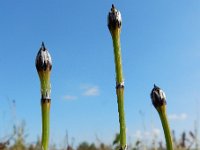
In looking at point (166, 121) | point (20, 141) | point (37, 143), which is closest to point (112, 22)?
point (166, 121)

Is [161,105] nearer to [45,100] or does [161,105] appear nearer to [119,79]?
[119,79]

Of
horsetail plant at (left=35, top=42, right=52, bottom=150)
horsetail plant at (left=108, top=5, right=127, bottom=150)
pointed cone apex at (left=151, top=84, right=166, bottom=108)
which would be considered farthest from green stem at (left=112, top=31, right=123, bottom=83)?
horsetail plant at (left=35, top=42, right=52, bottom=150)

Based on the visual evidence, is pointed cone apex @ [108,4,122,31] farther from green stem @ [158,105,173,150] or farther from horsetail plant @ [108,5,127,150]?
green stem @ [158,105,173,150]

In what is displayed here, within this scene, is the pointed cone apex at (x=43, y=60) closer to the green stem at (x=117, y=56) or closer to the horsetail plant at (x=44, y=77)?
the horsetail plant at (x=44, y=77)

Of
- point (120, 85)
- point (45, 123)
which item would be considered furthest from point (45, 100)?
point (120, 85)

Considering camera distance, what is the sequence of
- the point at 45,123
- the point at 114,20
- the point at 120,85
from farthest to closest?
1. the point at 114,20
2. the point at 120,85
3. the point at 45,123
